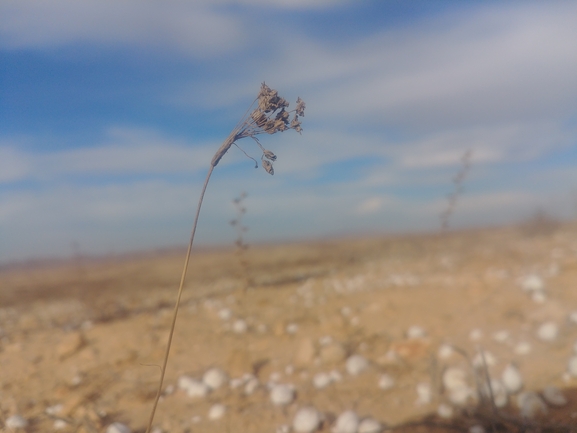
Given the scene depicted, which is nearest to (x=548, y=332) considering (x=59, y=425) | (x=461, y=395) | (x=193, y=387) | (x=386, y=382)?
(x=461, y=395)

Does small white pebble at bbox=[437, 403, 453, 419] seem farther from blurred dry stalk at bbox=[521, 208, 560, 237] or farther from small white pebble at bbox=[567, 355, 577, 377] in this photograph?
blurred dry stalk at bbox=[521, 208, 560, 237]

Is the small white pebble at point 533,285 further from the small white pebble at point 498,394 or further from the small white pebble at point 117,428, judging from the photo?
the small white pebble at point 117,428

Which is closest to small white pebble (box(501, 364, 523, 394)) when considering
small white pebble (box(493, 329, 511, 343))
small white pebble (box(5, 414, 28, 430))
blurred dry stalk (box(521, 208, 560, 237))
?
small white pebble (box(493, 329, 511, 343))

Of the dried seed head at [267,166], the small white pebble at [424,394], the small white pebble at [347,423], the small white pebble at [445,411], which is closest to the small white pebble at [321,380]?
the small white pebble at [347,423]

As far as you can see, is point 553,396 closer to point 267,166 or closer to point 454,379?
point 454,379

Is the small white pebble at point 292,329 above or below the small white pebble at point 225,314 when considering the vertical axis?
below

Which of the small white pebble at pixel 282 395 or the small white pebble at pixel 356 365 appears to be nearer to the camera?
the small white pebble at pixel 282 395

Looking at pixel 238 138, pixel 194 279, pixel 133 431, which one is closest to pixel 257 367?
pixel 133 431
